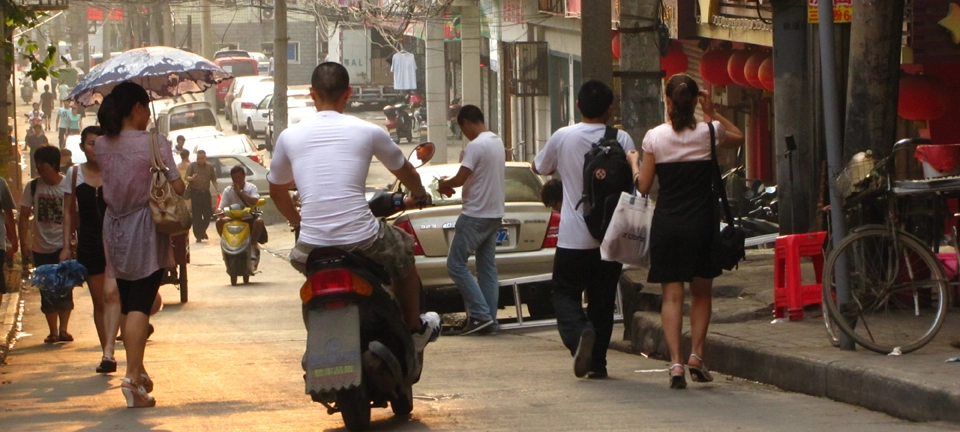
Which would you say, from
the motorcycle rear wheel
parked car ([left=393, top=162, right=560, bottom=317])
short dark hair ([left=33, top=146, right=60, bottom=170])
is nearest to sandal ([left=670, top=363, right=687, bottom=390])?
the motorcycle rear wheel

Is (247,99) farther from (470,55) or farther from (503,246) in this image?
(503,246)

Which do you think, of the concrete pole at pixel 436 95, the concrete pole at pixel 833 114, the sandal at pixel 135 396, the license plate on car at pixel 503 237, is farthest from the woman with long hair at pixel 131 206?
the concrete pole at pixel 436 95

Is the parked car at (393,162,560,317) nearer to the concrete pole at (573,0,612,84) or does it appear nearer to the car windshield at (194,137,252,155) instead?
the concrete pole at (573,0,612,84)

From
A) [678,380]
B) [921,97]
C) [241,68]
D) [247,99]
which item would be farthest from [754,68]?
[241,68]

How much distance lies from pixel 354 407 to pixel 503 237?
5.42 metres

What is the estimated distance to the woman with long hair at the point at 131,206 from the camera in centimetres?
670

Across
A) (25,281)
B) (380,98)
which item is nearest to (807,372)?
(25,281)

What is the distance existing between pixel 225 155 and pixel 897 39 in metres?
23.0

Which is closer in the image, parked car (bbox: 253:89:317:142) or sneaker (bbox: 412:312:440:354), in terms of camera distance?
sneaker (bbox: 412:312:440:354)

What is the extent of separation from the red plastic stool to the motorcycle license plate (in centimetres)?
341

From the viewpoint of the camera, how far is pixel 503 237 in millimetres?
10836

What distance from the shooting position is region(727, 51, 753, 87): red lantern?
682 inches

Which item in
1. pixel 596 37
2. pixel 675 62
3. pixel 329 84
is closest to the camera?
pixel 329 84

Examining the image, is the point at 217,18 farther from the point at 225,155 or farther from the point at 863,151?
the point at 863,151
